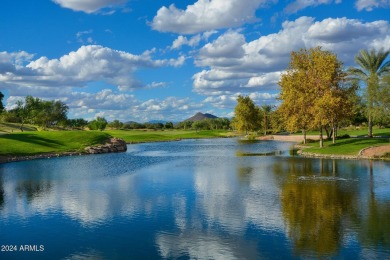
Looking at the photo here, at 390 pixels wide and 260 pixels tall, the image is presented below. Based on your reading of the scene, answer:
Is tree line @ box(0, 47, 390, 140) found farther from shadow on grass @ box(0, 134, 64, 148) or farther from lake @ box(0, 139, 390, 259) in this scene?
shadow on grass @ box(0, 134, 64, 148)

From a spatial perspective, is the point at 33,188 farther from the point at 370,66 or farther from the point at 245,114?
the point at 245,114

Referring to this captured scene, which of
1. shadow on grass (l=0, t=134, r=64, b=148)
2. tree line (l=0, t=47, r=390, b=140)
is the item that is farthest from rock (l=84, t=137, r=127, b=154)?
tree line (l=0, t=47, r=390, b=140)

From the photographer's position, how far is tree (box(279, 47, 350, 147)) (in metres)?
64.0

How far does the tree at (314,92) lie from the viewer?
64.0 metres

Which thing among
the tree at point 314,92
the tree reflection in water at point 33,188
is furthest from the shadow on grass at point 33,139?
the tree at point 314,92

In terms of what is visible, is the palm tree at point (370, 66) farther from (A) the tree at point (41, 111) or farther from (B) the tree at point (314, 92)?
(A) the tree at point (41, 111)

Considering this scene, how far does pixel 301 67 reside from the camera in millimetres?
72438

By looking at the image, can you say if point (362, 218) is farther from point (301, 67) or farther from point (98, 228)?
point (301, 67)

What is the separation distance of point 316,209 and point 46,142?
67670 millimetres

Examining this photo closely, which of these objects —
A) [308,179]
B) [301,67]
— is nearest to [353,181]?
[308,179]

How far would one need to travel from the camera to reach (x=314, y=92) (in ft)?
219

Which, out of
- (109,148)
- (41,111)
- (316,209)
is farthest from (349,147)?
(41,111)

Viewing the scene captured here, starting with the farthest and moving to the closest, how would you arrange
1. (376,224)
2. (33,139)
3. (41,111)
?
(41,111) < (33,139) < (376,224)

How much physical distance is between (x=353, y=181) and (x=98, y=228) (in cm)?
2471
